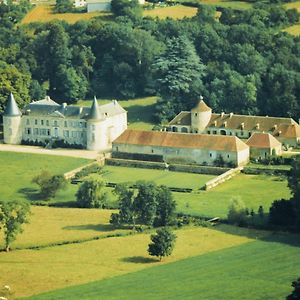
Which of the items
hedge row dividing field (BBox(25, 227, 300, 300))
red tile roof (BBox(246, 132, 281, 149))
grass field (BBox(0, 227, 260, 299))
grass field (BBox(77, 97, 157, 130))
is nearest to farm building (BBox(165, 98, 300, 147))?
red tile roof (BBox(246, 132, 281, 149))

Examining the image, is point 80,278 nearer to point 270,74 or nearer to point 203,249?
point 203,249

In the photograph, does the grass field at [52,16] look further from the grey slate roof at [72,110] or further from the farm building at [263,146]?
the farm building at [263,146]

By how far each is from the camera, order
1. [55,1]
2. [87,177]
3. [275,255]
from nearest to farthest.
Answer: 1. [275,255]
2. [87,177]
3. [55,1]

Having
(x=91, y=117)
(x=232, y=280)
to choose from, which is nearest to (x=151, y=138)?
(x=91, y=117)

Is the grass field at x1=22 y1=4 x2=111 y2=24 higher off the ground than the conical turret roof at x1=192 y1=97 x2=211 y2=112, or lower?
higher

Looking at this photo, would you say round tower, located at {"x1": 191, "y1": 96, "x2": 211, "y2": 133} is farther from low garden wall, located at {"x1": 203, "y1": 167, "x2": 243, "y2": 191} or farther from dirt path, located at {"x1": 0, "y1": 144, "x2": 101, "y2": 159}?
low garden wall, located at {"x1": 203, "y1": 167, "x2": 243, "y2": 191}

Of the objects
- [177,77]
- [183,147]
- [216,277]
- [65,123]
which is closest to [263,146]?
[183,147]

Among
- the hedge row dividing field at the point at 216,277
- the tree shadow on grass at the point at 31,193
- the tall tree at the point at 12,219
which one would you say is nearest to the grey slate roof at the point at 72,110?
the tree shadow on grass at the point at 31,193
